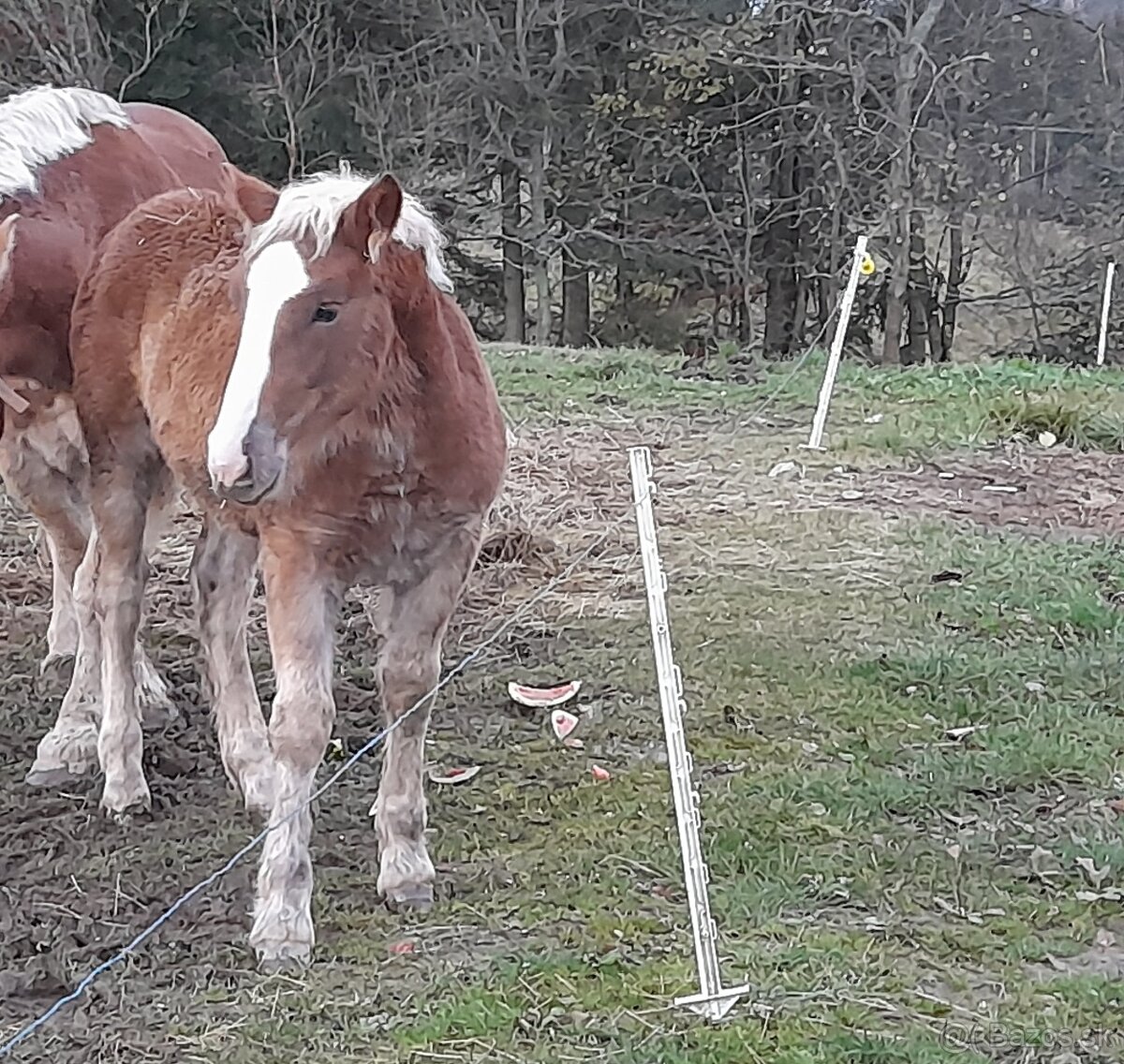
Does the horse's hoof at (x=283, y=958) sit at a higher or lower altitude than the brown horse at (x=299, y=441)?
lower

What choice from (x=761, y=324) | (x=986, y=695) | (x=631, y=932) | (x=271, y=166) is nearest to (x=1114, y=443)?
(x=986, y=695)

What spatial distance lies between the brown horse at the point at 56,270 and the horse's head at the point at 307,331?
124cm

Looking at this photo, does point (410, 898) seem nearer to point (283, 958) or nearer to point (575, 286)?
point (283, 958)

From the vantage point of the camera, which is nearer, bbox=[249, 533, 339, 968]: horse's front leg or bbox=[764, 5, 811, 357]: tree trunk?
bbox=[249, 533, 339, 968]: horse's front leg

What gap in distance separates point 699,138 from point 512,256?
2375 millimetres

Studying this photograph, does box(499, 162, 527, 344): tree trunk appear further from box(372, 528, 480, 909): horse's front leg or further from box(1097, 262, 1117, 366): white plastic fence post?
box(372, 528, 480, 909): horse's front leg

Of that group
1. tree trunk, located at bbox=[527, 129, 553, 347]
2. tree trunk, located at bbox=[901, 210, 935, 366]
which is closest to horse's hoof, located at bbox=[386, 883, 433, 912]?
tree trunk, located at bbox=[901, 210, 935, 366]

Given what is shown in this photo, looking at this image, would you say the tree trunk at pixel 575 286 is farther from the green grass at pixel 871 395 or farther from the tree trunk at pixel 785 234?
the green grass at pixel 871 395

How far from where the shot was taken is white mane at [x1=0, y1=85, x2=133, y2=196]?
4.81 meters

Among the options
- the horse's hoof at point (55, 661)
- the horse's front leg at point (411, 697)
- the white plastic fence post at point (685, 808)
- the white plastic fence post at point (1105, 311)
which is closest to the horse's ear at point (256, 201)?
the horse's front leg at point (411, 697)

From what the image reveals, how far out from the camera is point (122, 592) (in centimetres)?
438

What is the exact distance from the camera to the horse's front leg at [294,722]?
3.50 metres

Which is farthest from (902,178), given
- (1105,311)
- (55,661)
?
(55,661)

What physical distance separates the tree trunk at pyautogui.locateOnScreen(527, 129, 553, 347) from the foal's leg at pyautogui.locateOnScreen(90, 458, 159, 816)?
1234 centimetres
